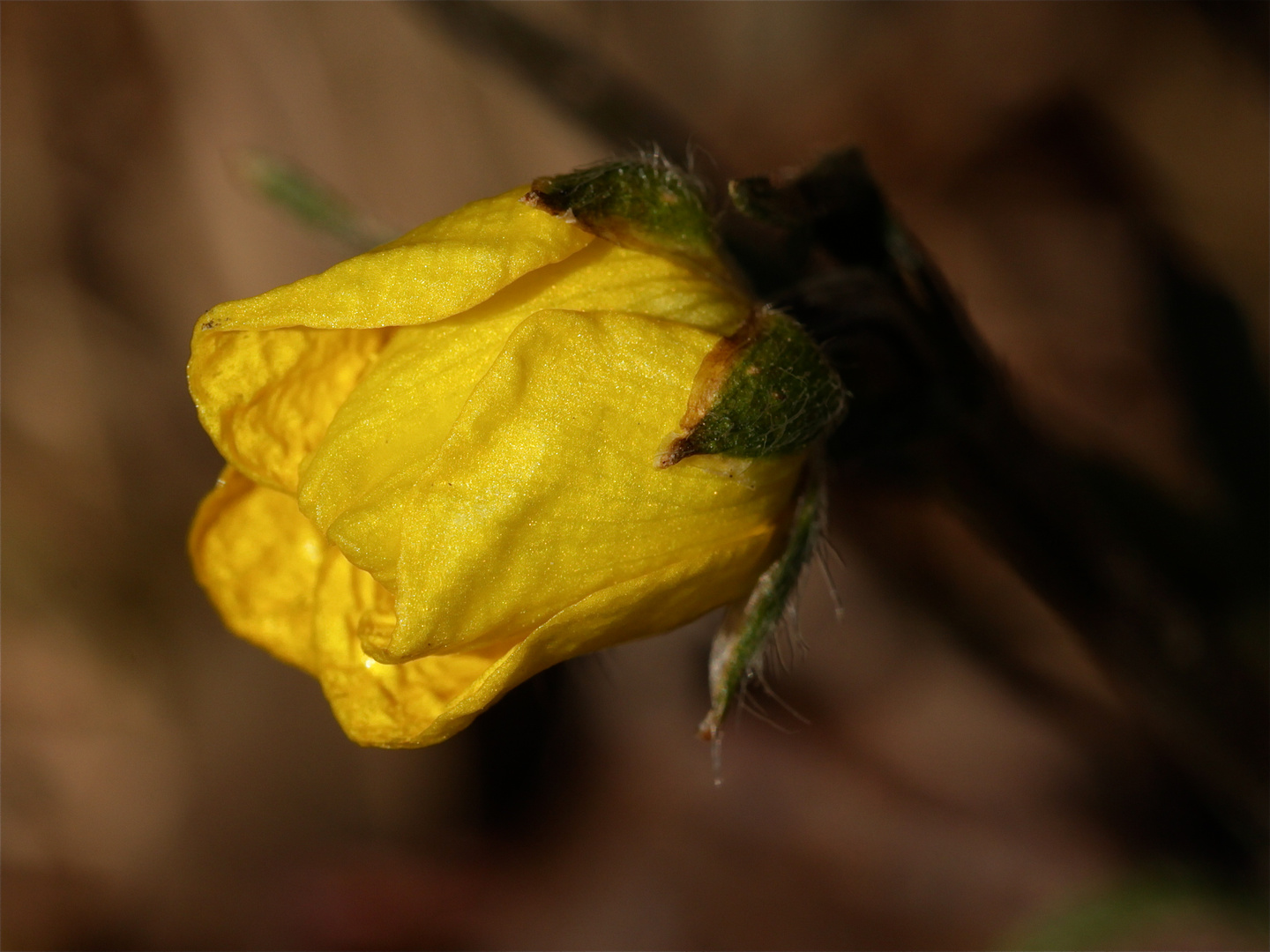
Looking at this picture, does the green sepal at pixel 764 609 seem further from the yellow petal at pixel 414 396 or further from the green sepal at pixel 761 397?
the yellow petal at pixel 414 396

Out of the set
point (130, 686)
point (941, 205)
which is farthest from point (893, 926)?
point (130, 686)

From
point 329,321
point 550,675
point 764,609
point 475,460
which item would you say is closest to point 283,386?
point 329,321

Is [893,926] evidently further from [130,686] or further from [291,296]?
[291,296]

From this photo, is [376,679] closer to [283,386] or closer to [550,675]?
[283,386]

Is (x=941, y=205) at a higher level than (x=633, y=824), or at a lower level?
higher

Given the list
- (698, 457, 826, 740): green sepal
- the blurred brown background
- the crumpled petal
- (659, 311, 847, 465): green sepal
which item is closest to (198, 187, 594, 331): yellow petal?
the crumpled petal
